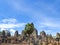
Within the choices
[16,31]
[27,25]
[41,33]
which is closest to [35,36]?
[41,33]

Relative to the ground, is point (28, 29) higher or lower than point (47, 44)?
higher

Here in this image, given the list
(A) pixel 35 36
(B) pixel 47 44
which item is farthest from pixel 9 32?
(B) pixel 47 44

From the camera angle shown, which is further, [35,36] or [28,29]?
Answer: [35,36]

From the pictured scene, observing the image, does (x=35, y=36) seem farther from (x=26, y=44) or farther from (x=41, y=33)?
(x=26, y=44)

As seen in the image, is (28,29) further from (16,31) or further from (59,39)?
(16,31)

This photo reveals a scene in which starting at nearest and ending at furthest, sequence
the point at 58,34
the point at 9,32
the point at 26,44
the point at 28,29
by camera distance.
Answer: the point at 28,29, the point at 26,44, the point at 58,34, the point at 9,32

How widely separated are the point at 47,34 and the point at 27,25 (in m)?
45.8

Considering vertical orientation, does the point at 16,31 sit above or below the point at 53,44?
above

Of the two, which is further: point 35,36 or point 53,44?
point 35,36

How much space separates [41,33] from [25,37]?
16820 millimetres

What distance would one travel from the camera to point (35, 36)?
11362 cm

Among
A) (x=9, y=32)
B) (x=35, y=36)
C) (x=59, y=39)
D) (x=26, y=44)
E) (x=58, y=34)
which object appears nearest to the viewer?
(x=26, y=44)

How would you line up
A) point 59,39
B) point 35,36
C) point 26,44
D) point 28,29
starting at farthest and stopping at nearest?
1. point 35,36
2. point 59,39
3. point 26,44
4. point 28,29

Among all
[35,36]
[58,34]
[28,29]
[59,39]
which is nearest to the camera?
[28,29]
